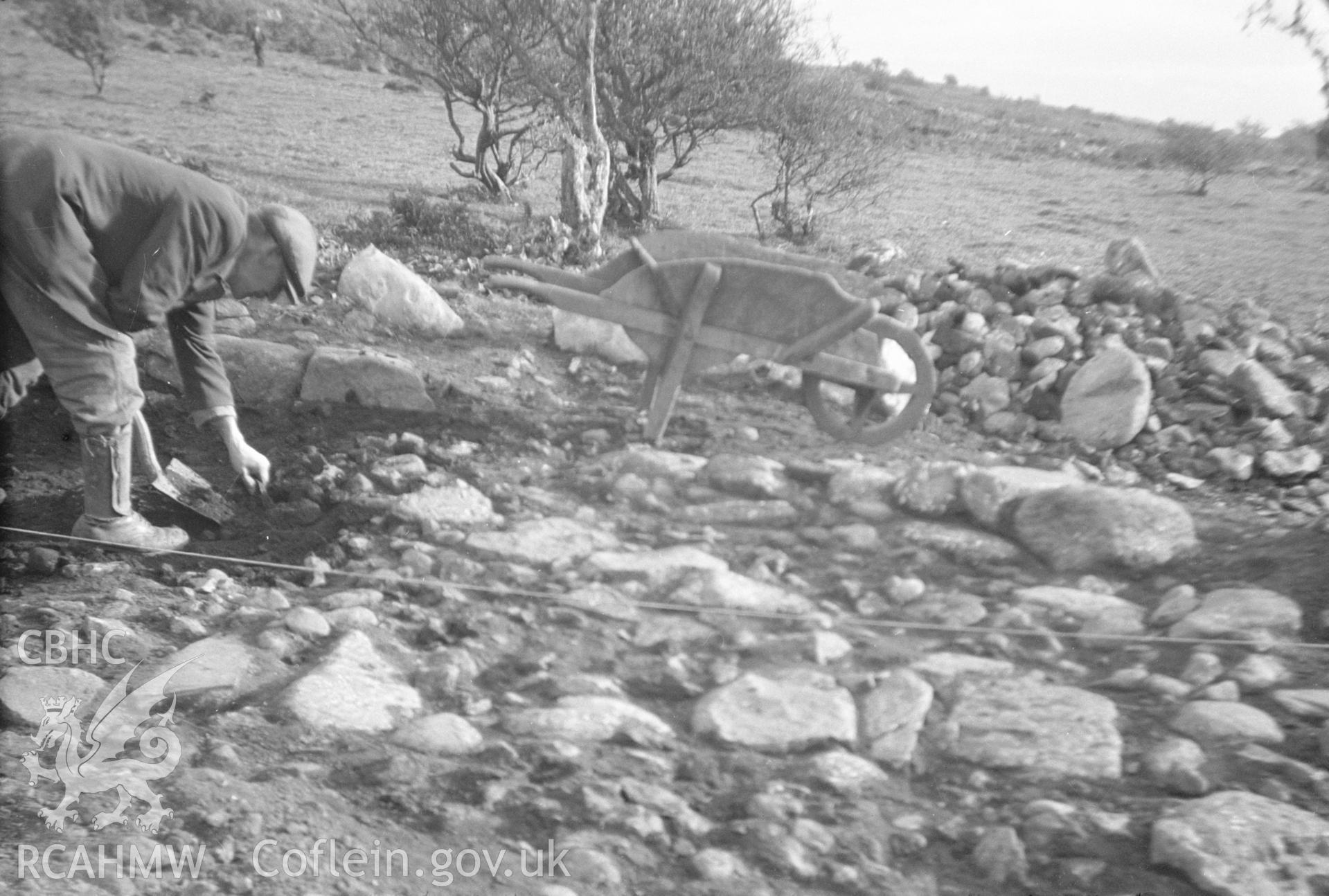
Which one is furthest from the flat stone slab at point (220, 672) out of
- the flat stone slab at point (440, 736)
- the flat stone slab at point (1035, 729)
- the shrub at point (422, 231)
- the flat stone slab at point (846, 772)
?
the shrub at point (422, 231)

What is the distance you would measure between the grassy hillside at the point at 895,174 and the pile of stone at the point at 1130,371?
1.08m

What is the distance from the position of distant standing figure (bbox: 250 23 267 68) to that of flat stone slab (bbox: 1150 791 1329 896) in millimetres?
8642

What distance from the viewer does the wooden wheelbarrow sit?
4.05 meters

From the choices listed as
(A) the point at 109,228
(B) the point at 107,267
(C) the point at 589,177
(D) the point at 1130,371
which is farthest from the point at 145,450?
(C) the point at 589,177

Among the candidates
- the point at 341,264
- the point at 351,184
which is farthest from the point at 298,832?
the point at 351,184

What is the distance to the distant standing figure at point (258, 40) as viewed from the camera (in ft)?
27.5

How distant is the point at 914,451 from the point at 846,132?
5.06 metres

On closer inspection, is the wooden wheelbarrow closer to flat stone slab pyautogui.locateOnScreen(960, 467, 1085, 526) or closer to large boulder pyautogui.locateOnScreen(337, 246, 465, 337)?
flat stone slab pyautogui.locateOnScreen(960, 467, 1085, 526)

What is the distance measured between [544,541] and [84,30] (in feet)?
15.3

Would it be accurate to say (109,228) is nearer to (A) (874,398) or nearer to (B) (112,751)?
(B) (112,751)

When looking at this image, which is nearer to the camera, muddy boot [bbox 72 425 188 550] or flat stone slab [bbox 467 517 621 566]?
muddy boot [bbox 72 425 188 550]

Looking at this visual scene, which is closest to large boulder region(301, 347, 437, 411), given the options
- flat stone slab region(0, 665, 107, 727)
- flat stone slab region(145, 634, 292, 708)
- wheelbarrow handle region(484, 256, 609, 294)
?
wheelbarrow handle region(484, 256, 609, 294)

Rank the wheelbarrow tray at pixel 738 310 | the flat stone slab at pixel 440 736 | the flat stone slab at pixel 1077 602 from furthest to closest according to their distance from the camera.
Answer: the wheelbarrow tray at pixel 738 310 < the flat stone slab at pixel 1077 602 < the flat stone slab at pixel 440 736

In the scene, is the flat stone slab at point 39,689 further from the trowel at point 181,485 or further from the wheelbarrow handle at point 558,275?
the wheelbarrow handle at point 558,275
